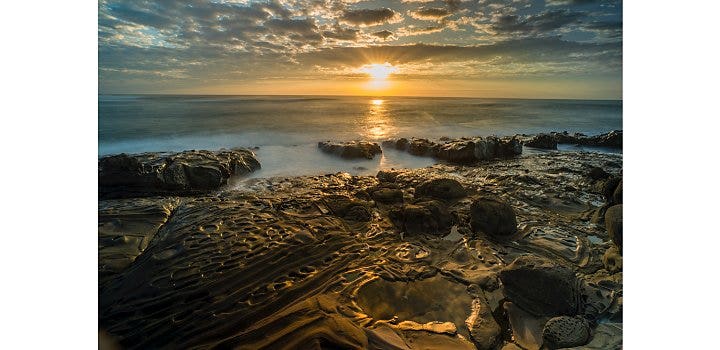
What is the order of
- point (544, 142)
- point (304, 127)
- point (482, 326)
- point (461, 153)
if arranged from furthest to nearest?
point (304, 127) → point (544, 142) → point (461, 153) → point (482, 326)

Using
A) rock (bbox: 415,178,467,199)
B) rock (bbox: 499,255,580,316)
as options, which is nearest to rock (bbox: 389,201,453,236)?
rock (bbox: 415,178,467,199)

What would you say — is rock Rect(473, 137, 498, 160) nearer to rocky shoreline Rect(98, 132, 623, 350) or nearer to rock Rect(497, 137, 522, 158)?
rock Rect(497, 137, 522, 158)

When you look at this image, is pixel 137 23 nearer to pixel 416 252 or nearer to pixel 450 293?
pixel 416 252

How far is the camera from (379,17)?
17.7ft

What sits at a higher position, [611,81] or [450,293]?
[611,81]

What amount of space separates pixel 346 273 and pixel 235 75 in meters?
5.26

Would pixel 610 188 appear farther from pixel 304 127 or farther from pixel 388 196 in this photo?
pixel 304 127

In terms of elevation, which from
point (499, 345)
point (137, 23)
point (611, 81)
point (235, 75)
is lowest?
point (499, 345)

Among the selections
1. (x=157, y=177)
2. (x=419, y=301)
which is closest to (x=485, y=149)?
(x=419, y=301)

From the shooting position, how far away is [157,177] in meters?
5.46

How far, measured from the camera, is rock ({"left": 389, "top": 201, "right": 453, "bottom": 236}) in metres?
4.30

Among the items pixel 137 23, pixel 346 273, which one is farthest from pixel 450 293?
pixel 137 23

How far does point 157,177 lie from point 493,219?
4.91 metres

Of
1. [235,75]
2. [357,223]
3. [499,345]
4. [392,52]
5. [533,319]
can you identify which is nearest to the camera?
[499,345]
